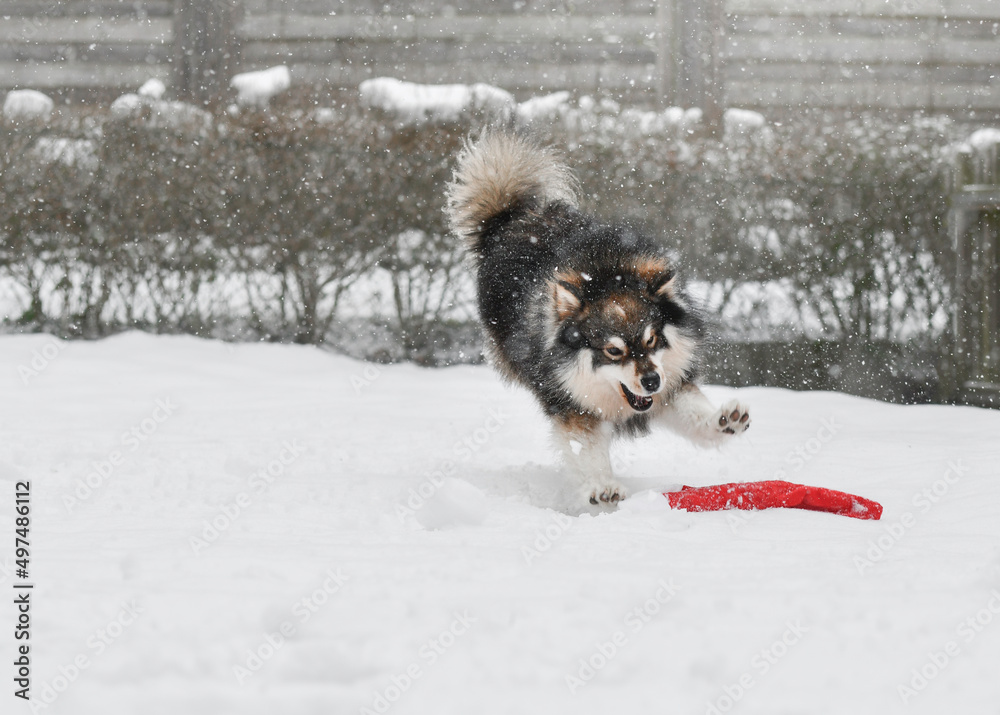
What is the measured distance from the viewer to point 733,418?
3232 mm

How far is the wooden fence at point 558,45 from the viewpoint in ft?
27.6

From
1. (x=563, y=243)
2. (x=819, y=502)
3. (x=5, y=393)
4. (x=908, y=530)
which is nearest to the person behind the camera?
(x=908, y=530)

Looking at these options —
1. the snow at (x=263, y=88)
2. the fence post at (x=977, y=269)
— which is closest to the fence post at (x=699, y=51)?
the fence post at (x=977, y=269)

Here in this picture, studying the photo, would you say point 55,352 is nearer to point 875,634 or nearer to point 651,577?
point 651,577

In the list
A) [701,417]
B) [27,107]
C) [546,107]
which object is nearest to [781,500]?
[701,417]

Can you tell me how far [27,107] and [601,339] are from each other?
16.9ft

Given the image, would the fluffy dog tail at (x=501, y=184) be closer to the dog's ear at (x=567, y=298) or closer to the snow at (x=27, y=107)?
the dog's ear at (x=567, y=298)

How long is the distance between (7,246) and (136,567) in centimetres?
508

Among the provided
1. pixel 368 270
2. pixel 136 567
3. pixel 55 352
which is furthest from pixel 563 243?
pixel 55 352

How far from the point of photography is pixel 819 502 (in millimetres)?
2857

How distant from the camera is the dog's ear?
3.28 m

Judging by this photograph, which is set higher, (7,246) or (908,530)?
(7,246)

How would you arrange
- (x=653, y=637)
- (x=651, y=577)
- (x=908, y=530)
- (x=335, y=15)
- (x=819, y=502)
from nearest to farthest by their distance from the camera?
(x=653, y=637) < (x=651, y=577) < (x=908, y=530) < (x=819, y=502) < (x=335, y=15)

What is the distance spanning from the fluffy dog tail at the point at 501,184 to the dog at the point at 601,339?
0.31 metres
